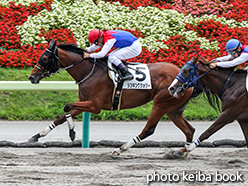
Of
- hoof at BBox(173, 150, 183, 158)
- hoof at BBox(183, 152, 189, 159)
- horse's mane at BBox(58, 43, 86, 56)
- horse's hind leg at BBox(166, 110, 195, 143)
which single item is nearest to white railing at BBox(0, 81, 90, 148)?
horse's mane at BBox(58, 43, 86, 56)

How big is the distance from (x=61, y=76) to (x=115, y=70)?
3.85 meters

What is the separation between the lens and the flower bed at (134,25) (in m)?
10.7

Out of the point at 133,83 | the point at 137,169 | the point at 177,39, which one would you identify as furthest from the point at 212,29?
the point at 137,169

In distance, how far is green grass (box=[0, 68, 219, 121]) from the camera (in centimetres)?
890

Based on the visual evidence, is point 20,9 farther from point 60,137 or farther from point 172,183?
point 172,183

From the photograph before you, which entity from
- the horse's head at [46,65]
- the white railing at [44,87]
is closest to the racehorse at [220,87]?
the white railing at [44,87]

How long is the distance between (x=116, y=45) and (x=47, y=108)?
3.07 m

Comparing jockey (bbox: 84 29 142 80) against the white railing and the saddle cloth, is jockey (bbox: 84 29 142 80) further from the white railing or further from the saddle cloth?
the white railing

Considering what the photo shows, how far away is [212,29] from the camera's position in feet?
38.3

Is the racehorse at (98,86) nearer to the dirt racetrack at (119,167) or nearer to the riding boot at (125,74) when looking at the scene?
the riding boot at (125,74)

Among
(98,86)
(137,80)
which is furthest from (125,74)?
(98,86)

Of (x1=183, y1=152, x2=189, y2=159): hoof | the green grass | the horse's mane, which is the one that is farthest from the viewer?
the green grass

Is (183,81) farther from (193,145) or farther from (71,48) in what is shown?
(71,48)

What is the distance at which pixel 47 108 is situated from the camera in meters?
9.09
